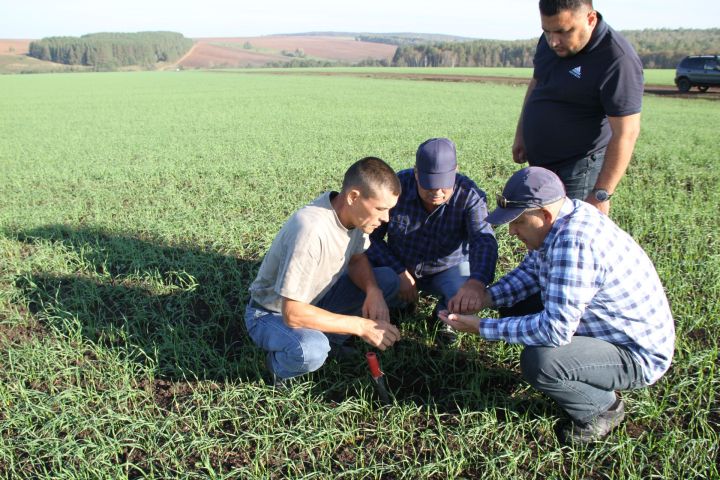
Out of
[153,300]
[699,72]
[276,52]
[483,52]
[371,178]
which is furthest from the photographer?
[276,52]

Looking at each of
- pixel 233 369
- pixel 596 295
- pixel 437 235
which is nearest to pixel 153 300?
pixel 233 369

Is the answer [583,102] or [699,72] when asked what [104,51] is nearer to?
[699,72]

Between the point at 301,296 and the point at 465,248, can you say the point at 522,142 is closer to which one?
the point at 465,248

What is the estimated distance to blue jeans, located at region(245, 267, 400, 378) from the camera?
9.46 feet

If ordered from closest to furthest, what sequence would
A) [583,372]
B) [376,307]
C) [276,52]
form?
[583,372]
[376,307]
[276,52]

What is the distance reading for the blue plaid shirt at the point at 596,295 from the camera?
7.54ft

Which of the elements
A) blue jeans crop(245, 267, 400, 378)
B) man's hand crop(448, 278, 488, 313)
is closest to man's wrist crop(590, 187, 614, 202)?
man's hand crop(448, 278, 488, 313)

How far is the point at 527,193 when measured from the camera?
7.70 feet

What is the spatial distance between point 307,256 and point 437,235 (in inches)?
48.2

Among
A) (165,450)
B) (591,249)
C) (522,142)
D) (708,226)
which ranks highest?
(522,142)

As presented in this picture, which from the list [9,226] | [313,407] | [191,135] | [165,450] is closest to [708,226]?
[313,407]

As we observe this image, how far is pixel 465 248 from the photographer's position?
392 centimetres

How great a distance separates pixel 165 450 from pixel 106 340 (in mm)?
1307

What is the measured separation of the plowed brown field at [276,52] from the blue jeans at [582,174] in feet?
285
